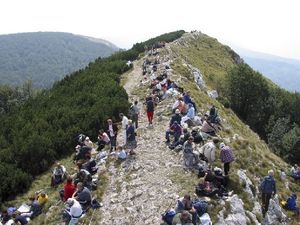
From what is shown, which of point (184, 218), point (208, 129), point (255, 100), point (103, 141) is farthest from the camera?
point (255, 100)

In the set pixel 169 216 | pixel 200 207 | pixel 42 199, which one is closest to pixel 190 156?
pixel 200 207

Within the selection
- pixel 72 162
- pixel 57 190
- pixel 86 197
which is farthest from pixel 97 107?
pixel 86 197

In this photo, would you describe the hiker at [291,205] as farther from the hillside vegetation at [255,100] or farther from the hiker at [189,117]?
the hillside vegetation at [255,100]

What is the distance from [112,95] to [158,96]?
183 inches

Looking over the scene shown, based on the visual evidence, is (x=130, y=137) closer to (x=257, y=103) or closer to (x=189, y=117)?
(x=189, y=117)

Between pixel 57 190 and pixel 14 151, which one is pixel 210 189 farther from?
pixel 14 151

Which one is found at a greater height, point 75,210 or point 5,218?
point 75,210

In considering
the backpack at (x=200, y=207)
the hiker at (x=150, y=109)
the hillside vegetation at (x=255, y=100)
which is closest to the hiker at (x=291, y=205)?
the backpack at (x=200, y=207)

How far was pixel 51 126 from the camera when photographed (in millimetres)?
32281

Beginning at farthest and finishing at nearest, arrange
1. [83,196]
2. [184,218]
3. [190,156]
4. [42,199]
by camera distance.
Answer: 1. [190,156]
2. [42,199]
3. [83,196]
4. [184,218]

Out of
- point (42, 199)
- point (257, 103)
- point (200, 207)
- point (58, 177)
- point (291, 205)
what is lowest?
point (257, 103)

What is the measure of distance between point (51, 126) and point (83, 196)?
1309cm

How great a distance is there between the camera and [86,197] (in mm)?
20422

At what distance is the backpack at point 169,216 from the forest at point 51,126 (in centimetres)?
1055
